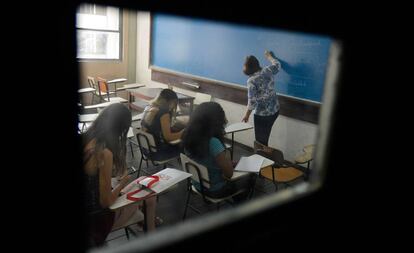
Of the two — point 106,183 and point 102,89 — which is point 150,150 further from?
point 102,89

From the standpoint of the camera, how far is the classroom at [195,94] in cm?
274

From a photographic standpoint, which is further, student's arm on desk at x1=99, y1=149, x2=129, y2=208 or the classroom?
the classroom

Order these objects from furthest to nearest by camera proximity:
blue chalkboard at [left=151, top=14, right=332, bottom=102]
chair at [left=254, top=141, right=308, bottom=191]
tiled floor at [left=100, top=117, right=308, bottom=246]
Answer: blue chalkboard at [left=151, top=14, right=332, bottom=102] → chair at [left=254, top=141, right=308, bottom=191] → tiled floor at [left=100, top=117, right=308, bottom=246]

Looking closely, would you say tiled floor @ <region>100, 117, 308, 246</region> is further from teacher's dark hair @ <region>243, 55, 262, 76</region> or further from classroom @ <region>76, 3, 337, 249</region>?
teacher's dark hair @ <region>243, 55, 262, 76</region>

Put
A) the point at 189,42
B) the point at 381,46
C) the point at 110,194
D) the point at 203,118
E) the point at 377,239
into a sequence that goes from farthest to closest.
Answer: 1. the point at 189,42
2. the point at 203,118
3. the point at 110,194
4. the point at 377,239
5. the point at 381,46

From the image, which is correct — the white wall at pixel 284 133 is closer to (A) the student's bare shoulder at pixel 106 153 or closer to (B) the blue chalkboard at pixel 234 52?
(B) the blue chalkboard at pixel 234 52

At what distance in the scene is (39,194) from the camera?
0.45 m

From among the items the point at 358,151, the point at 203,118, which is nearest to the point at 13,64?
the point at 358,151

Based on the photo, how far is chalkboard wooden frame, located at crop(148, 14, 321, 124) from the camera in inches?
166

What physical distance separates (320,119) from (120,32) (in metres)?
6.72

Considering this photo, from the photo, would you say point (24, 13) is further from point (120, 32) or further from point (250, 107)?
point (120, 32)

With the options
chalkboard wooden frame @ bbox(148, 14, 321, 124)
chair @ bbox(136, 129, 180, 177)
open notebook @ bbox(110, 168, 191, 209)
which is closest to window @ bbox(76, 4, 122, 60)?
chalkboard wooden frame @ bbox(148, 14, 321, 124)

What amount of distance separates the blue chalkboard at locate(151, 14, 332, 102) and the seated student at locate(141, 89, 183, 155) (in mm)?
963

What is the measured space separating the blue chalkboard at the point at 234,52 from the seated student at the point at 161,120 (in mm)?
963
